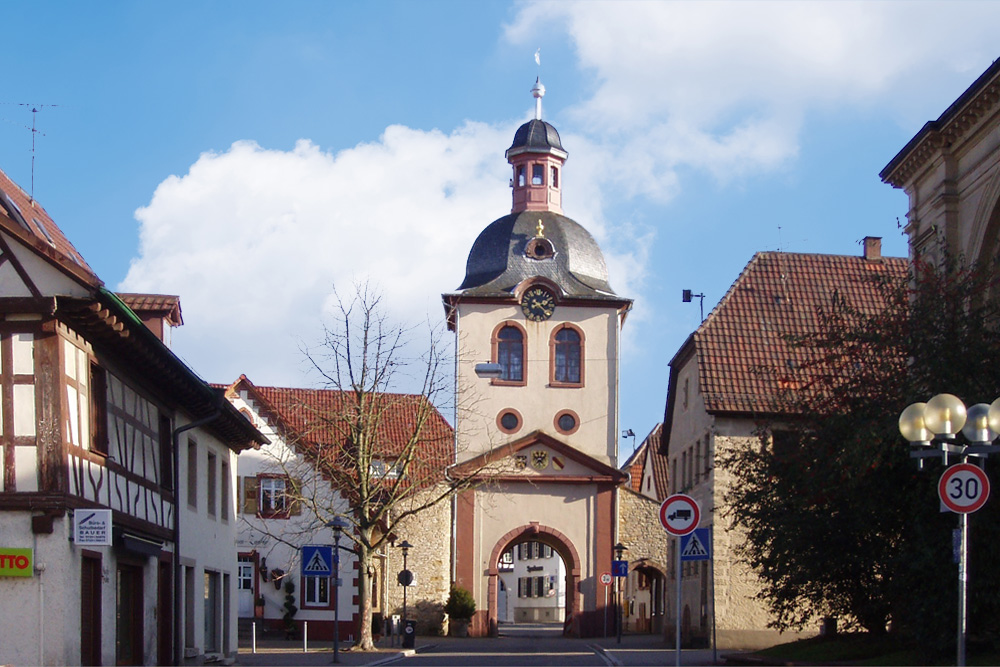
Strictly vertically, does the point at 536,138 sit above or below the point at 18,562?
above

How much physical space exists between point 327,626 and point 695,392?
16.5 meters

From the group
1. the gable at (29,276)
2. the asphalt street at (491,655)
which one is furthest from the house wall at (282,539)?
the gable at (29,276)

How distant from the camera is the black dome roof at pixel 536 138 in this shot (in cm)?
5972

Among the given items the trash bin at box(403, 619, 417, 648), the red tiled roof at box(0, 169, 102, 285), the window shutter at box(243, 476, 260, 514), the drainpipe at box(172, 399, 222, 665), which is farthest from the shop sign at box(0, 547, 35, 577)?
the window shutter at box(243, 476, 260, 514)

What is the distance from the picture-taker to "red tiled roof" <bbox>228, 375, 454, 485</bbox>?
44.7m

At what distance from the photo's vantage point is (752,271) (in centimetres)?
4272

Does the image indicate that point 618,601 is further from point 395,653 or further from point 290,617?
point 395,653

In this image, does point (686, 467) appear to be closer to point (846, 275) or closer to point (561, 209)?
point (846, 275)

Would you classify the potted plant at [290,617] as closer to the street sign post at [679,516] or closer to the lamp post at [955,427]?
the street sign post at [679,516]

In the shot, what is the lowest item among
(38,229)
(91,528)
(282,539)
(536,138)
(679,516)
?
(282,539)

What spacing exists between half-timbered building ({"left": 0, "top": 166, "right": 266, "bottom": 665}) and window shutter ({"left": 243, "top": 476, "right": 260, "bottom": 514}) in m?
25.3

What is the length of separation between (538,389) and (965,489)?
41.8 meters

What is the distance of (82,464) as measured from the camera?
18.4 m

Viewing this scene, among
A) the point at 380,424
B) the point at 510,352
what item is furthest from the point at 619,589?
the point at 380,424
